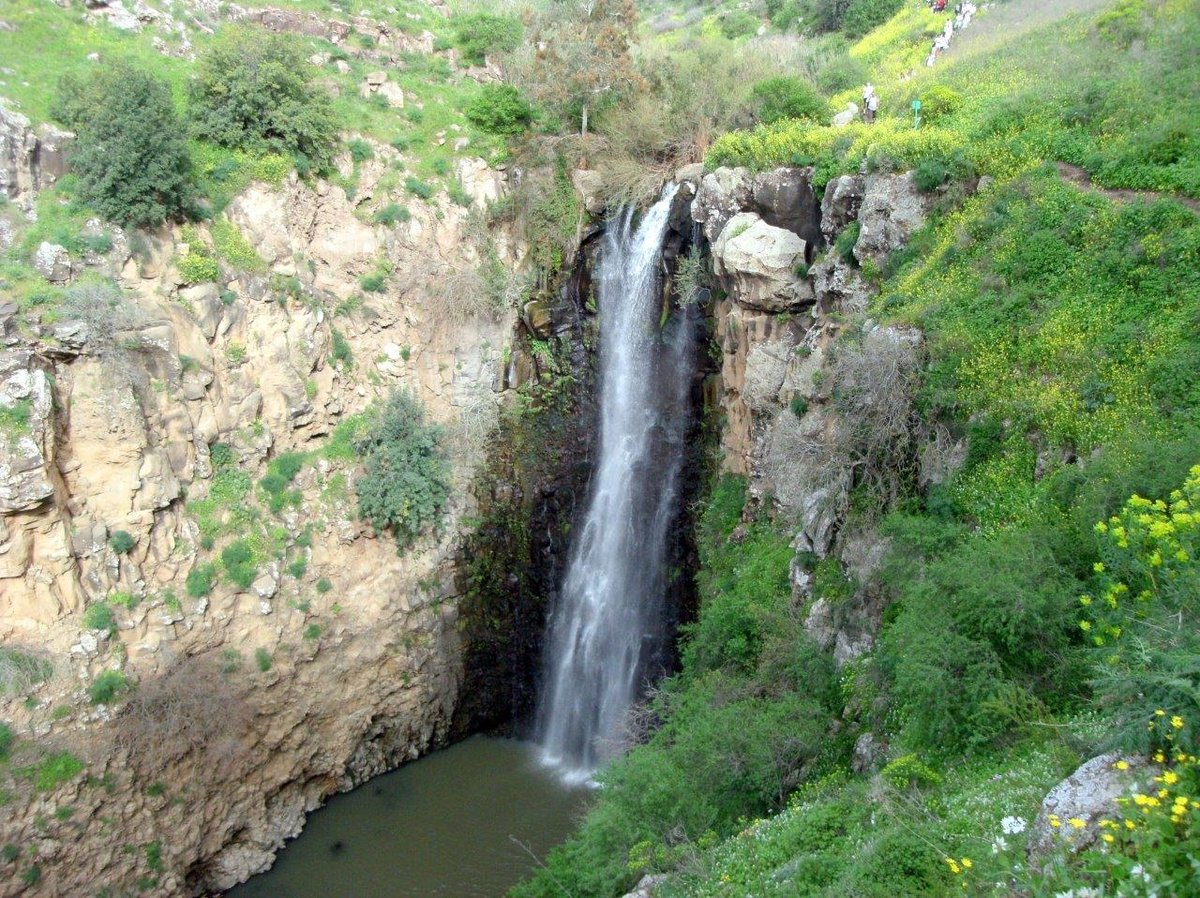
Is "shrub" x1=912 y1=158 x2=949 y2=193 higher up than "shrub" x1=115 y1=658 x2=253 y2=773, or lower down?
higher up

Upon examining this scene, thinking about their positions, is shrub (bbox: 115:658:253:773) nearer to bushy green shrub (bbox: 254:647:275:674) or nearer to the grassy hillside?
bushy green shrub (bbox: 254:647:275:674)

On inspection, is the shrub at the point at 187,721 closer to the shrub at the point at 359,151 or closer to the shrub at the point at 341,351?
the shrub at the point at 341,351

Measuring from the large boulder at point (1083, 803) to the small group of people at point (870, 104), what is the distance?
16.5m

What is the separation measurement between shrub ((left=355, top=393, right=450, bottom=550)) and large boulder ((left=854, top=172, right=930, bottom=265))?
36.0 ft

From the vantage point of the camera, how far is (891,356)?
492 inches

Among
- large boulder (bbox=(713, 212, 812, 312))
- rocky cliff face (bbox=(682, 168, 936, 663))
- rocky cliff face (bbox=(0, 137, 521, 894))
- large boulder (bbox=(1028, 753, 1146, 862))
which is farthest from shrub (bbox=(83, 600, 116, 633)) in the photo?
large boulder (bbox=(1028, 753, 1146, 862))

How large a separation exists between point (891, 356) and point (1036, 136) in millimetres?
5683

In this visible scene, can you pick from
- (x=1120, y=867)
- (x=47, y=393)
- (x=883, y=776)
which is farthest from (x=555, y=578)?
(x=1120, y=867)

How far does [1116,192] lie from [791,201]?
20.6 ft

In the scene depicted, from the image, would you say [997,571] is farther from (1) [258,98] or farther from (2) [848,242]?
(1) [258,98]

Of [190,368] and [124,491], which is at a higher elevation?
[190,368]

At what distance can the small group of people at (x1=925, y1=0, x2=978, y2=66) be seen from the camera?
21.7m

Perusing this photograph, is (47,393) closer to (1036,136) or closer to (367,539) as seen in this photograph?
(367,539)

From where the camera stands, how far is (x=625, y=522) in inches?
782
